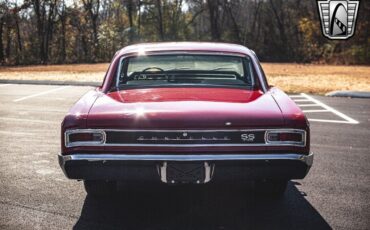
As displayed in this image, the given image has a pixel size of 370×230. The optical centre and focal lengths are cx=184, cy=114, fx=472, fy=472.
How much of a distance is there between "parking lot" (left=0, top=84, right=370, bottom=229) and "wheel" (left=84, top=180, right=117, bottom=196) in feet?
0.28

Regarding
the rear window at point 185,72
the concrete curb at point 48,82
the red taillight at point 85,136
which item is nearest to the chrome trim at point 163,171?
the red taillight at point 85,136

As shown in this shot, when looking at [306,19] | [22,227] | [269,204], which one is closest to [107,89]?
[22,227]

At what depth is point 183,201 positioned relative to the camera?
4664 mm

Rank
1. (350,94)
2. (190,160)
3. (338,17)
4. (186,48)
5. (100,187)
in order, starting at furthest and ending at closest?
(338,17) → (350,94) → (186,48) → (100,187) → (190,160)

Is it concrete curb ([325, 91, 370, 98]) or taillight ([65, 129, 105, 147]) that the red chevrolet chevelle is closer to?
taillight ([65, 129, 105, 147])

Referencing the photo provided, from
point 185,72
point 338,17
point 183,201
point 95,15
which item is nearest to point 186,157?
point 183,201

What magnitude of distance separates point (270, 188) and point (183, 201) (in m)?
0.87

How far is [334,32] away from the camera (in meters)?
36.2

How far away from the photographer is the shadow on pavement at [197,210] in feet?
13.2

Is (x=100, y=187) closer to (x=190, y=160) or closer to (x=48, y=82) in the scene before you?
(x=190, y=160)

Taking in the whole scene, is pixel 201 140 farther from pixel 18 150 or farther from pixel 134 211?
pixel 18 150

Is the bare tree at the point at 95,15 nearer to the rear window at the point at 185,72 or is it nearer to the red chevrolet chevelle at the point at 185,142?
the rear window at the point at 185,72

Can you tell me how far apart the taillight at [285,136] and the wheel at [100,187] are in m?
1.65

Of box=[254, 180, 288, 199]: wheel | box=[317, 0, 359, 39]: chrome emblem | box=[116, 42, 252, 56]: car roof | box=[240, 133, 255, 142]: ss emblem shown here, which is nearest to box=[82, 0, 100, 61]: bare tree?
box=[317, 0, 359, 39]: chrome emblem
